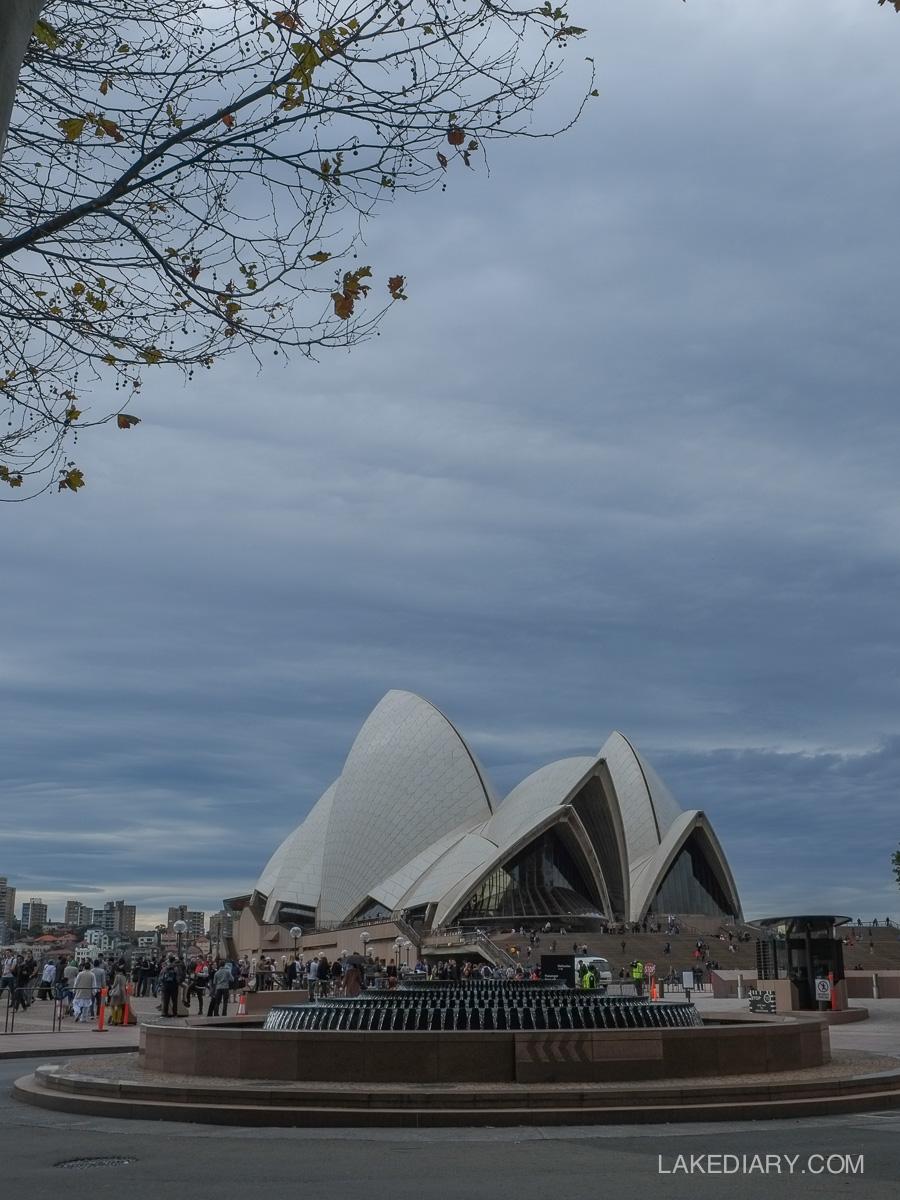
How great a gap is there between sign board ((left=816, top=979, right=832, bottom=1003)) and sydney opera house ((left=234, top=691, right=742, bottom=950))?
3294cm

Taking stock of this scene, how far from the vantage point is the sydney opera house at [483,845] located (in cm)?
5366

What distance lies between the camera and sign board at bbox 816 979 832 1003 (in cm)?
1922

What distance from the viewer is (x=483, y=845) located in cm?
5431

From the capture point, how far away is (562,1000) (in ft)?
37.2

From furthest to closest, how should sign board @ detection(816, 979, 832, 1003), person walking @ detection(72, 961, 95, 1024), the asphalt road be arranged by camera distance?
person walking @ detection(72, 961, 95, 1024), sign board @ detection(816, 979, 832, 1003), the asphalt road

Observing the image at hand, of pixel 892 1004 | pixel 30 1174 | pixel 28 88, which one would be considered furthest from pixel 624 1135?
pixel 892 1004

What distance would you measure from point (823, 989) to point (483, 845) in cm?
3568

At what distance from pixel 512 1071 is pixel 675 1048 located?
126 cm

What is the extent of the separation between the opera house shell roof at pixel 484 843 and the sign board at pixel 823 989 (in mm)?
32884

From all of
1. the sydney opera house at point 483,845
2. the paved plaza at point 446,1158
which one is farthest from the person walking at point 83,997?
the sydney opera house at point 483,845

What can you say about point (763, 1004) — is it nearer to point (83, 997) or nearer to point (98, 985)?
point (98, 985)

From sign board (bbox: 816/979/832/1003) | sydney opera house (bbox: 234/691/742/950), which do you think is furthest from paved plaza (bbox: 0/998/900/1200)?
sydney opera house (bbox: 234/691/742/950)

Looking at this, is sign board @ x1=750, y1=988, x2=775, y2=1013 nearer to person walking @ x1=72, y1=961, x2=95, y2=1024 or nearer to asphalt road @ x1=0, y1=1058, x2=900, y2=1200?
person walking @ x1=72, y1=961, x2=95, y2=1024

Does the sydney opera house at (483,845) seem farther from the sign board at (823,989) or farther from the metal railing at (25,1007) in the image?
the sign board at (823,989)
